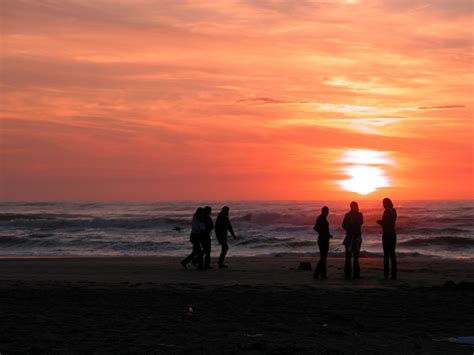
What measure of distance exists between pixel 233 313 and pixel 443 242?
85.2 ft

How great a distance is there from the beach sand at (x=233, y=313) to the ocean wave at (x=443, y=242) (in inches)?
638

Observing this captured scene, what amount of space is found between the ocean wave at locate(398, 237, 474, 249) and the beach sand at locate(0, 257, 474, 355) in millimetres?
16198

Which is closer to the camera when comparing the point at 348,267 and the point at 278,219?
the point at 348,267

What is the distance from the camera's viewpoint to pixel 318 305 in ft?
38.1

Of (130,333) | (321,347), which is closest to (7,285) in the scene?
(130,333)

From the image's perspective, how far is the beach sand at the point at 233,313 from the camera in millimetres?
8273

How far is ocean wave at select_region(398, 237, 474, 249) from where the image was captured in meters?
33.4

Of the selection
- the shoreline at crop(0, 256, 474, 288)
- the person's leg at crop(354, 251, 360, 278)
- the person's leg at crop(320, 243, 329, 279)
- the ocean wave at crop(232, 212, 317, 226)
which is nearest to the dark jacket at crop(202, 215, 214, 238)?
the shoreline at crop(0, 256, 474, 288)

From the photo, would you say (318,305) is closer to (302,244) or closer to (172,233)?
(302,244)

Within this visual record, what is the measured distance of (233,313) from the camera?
10719 mm

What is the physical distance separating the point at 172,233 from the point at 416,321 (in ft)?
120

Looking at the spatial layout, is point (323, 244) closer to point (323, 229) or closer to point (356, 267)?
point (323, 229)

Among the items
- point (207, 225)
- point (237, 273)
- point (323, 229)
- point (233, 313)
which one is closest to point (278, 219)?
point (207, 225)

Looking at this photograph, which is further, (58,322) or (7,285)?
(7,285)
